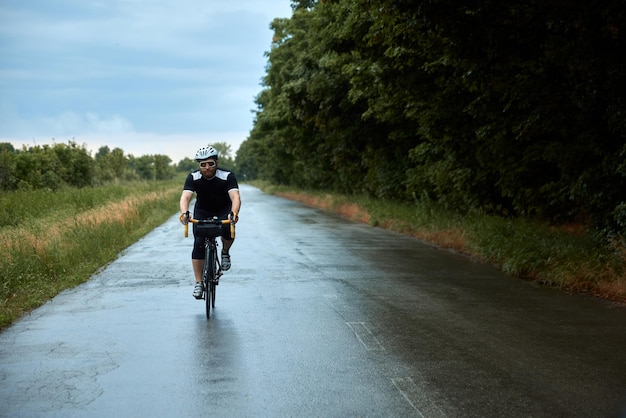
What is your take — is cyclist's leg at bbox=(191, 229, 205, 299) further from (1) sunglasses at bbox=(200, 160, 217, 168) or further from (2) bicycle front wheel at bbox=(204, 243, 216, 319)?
(1) sunglasses at bbox=(200, 160, 217, 168)

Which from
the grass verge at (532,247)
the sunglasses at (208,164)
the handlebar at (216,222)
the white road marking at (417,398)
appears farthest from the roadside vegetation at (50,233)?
the grass verge at (532,247)

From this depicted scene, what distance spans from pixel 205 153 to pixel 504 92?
719cm

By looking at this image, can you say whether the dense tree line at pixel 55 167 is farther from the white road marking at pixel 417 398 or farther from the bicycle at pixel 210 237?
the white road marking at pixel 417 398

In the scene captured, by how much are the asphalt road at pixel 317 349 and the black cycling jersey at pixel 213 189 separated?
1338 millimetres

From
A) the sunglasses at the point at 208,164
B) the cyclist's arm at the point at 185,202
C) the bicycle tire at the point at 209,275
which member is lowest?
the bicycle tire at the point at 209,275

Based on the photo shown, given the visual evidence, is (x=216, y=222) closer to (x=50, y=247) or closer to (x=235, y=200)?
(x=235, y=200)

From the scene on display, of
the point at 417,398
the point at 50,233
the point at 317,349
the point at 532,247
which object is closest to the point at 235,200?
the point at 317,349

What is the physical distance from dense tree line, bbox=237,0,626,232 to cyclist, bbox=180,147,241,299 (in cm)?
424

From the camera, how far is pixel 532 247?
42.0 ft

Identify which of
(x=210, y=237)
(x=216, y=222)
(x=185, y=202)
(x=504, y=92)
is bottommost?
(x=210, y=237)

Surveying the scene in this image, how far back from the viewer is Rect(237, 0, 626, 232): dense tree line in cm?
1107

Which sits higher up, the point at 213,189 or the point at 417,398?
the point at 213,189

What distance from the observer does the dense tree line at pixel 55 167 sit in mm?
36469

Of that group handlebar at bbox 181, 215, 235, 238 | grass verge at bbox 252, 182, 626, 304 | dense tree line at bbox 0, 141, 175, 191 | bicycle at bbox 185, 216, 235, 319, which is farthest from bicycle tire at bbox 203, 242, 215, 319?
dense tree line at bbox 0, 141, 175, 191
